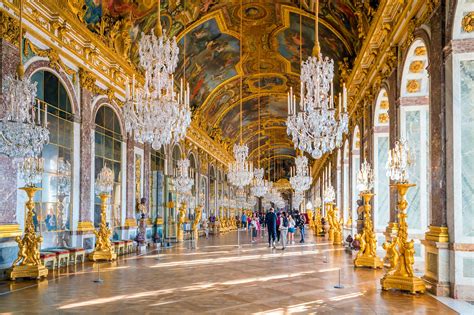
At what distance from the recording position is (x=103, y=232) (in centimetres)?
1228

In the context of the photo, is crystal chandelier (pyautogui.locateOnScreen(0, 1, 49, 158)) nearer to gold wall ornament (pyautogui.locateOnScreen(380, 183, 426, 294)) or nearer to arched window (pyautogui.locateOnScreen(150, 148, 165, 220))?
gold wall ornament (pyautogui.locateOnScreen(380, 183, 426, 294))

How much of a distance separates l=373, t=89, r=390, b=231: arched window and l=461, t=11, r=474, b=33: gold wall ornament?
5.26 meters

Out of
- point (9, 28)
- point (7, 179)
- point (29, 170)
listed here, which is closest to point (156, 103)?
point (29, 170)

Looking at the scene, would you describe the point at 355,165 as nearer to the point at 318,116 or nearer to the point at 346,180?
the point at 346,180

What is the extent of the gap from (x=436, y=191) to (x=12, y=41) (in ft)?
27.8

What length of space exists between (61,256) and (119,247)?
3657 mm

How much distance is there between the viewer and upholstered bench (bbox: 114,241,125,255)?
13.7 m

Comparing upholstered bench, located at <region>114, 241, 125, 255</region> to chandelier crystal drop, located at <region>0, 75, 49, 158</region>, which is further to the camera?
upholstered bench, located at <region>114, 241, 125, 255</region>

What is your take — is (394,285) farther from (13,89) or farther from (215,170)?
(215,170)

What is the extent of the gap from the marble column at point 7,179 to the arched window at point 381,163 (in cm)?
889

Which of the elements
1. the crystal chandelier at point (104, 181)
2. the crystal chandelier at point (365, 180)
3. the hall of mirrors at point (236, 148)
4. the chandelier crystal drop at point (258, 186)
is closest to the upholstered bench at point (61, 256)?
the hall of mirrors at point (236, 148)

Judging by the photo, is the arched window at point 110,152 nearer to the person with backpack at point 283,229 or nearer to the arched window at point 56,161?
the arched window at point 56,161

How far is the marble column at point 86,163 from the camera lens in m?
12.4

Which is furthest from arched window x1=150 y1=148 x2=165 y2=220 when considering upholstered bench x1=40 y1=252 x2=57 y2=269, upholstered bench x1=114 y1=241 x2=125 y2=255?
upholstered bench x1=40 y1=252 x2=57 y2=269
